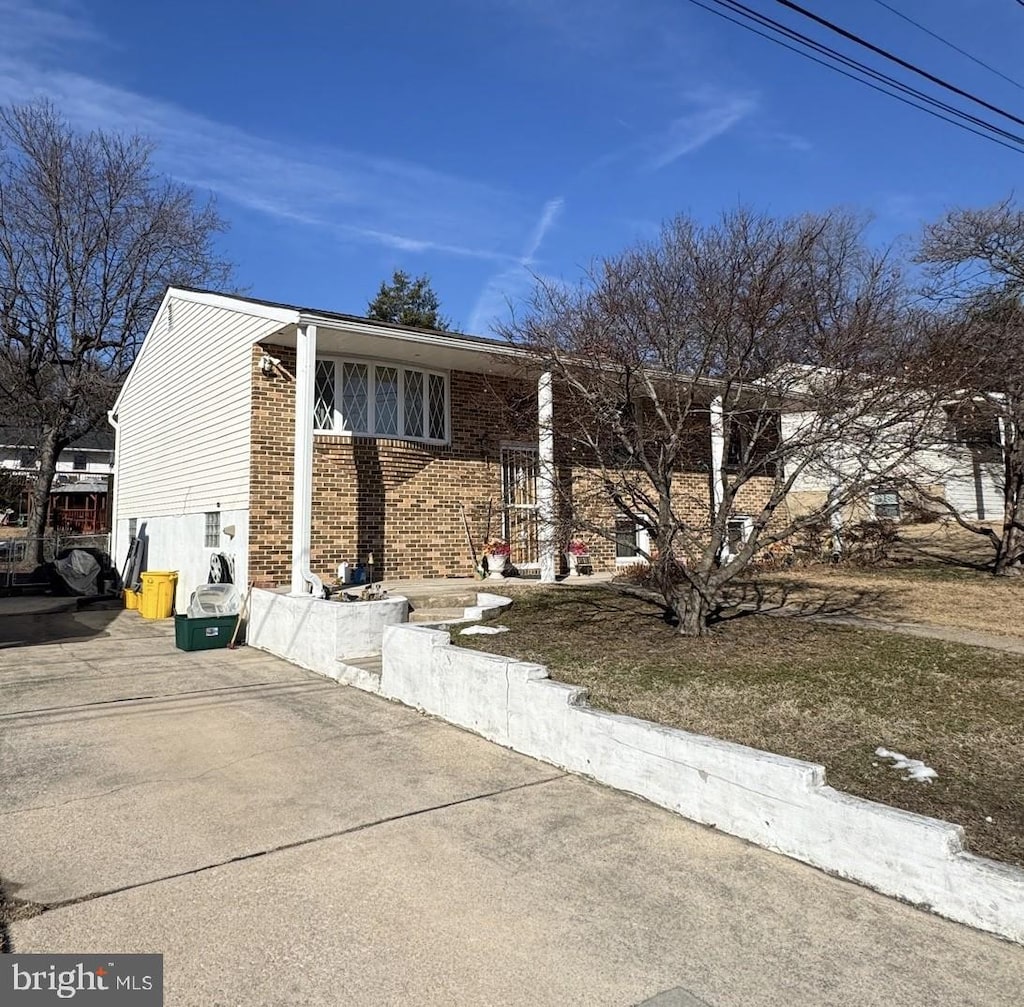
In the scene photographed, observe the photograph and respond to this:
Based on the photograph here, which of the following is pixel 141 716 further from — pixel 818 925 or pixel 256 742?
pixel 818 925

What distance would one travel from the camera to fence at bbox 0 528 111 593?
18.0 m

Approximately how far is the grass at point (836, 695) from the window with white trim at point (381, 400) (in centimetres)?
529

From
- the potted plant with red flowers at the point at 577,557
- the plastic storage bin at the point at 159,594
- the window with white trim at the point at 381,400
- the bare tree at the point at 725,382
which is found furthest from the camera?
the plastic storage bin at the point at 159,594

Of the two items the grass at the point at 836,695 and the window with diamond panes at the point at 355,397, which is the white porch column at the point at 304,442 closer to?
the window with diamond panes at the point at 355,397

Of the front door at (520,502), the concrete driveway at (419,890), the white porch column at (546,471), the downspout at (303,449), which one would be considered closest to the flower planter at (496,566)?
the front door at (520,502)

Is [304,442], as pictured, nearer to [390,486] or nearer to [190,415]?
[390,486]

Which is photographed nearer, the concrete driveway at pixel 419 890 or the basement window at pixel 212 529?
the concrete driveway at pixel 419 890

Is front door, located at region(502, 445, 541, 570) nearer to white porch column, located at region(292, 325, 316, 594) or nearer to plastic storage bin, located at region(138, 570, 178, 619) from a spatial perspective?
white porch column, located at region(292, 325, 316, 594)

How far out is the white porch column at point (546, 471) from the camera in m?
8.55

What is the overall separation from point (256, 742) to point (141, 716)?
151 cm

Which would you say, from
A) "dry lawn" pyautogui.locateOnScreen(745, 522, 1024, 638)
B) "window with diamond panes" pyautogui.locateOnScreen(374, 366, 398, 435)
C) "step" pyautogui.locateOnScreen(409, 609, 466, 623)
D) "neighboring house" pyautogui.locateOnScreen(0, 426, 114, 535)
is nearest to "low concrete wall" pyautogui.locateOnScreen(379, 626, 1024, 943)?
"step" pyautogui.locateOnScreen(409, 609, 466, 623)

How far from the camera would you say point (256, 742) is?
592 cm

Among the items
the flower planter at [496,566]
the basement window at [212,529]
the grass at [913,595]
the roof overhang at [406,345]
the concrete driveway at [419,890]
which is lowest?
the concrete driveway at [419,890]

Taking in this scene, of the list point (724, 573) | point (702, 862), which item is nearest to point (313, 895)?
point (702, 862)
